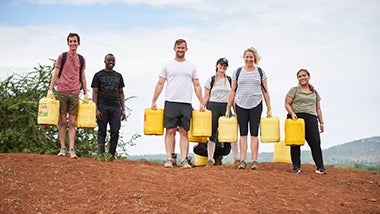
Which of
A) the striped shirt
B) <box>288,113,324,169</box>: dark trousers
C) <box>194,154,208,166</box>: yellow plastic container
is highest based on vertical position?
the striped shirt

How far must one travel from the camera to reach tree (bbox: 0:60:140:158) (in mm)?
13234

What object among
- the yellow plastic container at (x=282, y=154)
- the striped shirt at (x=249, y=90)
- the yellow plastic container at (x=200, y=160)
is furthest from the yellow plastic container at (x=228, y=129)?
the yellow plastic container at (x=282, y=154)

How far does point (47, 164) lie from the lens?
871 centimetres

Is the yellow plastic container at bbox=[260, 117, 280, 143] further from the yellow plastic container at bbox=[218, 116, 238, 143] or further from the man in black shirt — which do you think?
the man in black shirt

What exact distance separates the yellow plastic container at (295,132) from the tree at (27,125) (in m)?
5.90

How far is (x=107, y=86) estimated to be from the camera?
407 inches

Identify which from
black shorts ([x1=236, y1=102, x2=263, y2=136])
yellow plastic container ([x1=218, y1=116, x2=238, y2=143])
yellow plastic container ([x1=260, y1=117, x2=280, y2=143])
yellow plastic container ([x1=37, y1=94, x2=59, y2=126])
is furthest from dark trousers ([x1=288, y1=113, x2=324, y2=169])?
yellow plastic container ([x1=37, y1=94, x2=59, y2=126])

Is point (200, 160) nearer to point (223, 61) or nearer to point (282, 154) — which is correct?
point (282, 154)

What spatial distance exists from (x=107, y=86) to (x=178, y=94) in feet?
4.95

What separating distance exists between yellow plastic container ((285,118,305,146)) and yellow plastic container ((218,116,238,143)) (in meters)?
0.96

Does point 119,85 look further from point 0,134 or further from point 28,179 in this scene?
point 0,134

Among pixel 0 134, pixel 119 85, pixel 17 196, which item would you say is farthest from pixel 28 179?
pixel 0 134

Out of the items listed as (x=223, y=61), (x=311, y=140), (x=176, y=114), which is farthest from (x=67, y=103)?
(x=311, y=140)

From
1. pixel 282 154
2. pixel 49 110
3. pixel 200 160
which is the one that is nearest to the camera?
pixel 49 110
